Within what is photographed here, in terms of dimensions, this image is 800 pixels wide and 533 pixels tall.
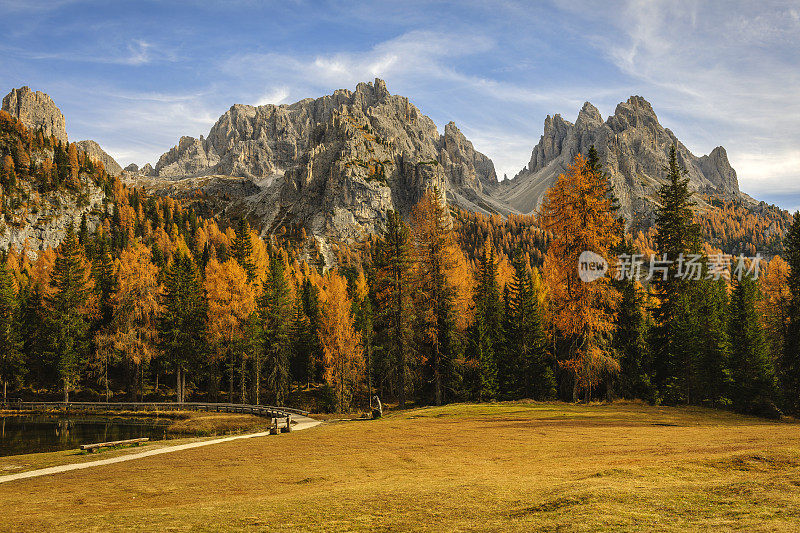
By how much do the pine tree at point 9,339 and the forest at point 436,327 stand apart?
20 centimetres

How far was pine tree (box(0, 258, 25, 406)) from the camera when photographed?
59594 mm

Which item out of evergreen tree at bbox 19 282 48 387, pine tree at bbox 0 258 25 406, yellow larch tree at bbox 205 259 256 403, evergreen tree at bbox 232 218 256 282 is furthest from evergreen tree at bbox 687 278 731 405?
pine tree at bbox 0 258 25 406

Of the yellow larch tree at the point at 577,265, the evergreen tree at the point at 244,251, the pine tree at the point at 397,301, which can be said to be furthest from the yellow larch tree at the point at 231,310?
the yellow larch tree at the point at 577,265

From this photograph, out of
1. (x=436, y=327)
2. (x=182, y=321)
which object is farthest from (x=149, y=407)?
(x=436, y=327)

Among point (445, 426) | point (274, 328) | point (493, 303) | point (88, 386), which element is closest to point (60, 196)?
point (88, 386)

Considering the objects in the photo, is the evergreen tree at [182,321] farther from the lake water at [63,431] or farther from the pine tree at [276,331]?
the lake water at [63,431]

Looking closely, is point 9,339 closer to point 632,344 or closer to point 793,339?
point 632,344

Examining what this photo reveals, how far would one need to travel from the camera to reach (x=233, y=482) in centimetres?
1470

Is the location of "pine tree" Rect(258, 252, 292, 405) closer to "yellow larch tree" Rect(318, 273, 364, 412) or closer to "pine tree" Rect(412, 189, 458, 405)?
"yellow larch tree" Rect(318, 273, 364, 412)

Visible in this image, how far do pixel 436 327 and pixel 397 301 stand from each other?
428 centimetres

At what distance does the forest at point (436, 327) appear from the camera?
120ft

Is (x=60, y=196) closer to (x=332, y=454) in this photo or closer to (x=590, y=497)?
(x=332, y=454)

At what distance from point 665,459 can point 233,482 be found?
13164 mm

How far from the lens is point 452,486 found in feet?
40.7
